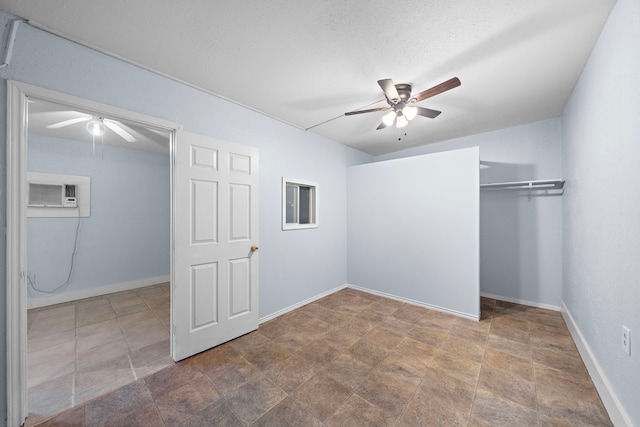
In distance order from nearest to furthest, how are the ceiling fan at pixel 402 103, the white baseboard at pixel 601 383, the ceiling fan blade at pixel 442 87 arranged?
the white baseboard at pixel 601 383, the ceiling fan blade at pixel 442 87, the ceiling fan at pixel 402 103

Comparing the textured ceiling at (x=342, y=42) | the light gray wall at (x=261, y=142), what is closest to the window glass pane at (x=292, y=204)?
the light gray wall at (x=261, y=142)

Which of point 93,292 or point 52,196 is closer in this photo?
point 52,196

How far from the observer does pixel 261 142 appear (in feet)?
9.61

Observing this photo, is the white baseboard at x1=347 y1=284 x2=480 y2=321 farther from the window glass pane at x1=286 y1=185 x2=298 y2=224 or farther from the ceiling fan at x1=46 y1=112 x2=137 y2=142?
the ceiling fan at x1=46 y1=112 x2=137 y2=142

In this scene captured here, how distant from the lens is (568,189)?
273 cm

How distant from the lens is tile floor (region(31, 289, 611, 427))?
1554 mm

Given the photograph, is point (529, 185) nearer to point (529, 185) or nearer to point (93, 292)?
point (529, 185)

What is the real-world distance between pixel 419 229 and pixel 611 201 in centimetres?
199

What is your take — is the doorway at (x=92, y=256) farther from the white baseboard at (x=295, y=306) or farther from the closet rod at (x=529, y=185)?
the closet rod at (x=529, y=185)

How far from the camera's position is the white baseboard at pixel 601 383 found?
140cm

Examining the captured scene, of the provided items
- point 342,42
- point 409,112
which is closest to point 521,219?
point 409,112

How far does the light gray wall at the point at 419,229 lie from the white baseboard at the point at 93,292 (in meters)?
3.88

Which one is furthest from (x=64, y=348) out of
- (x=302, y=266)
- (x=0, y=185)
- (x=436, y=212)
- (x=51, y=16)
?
(x=436, y=212)

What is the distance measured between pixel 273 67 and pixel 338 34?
0.67 meters
